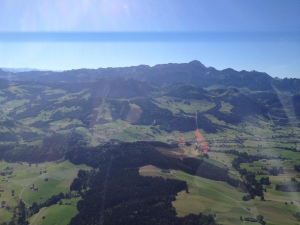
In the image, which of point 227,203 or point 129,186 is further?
point 129,186

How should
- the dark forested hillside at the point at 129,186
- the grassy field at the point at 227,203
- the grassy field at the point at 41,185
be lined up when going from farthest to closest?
the grassy field at the point at 41,185, the grassy field at the point at 227,203, the dark forested hillside at the point at 129,186

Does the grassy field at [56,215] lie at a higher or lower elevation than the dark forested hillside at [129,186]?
lower

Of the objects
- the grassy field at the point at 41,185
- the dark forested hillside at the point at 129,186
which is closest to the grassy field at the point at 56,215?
the grassy field at the point at 41,185

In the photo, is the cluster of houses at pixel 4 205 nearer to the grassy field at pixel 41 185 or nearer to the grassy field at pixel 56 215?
the grassy field at pixel 41 185

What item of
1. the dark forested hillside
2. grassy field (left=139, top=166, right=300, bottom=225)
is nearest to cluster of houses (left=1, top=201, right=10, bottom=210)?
the dark forested hillside

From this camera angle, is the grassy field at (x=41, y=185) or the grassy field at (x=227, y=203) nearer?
the grassy field at (x=227, y=203)

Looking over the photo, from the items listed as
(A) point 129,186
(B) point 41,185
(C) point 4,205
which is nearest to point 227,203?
(A) point 129,186

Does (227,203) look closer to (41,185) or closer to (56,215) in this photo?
(56,215)
